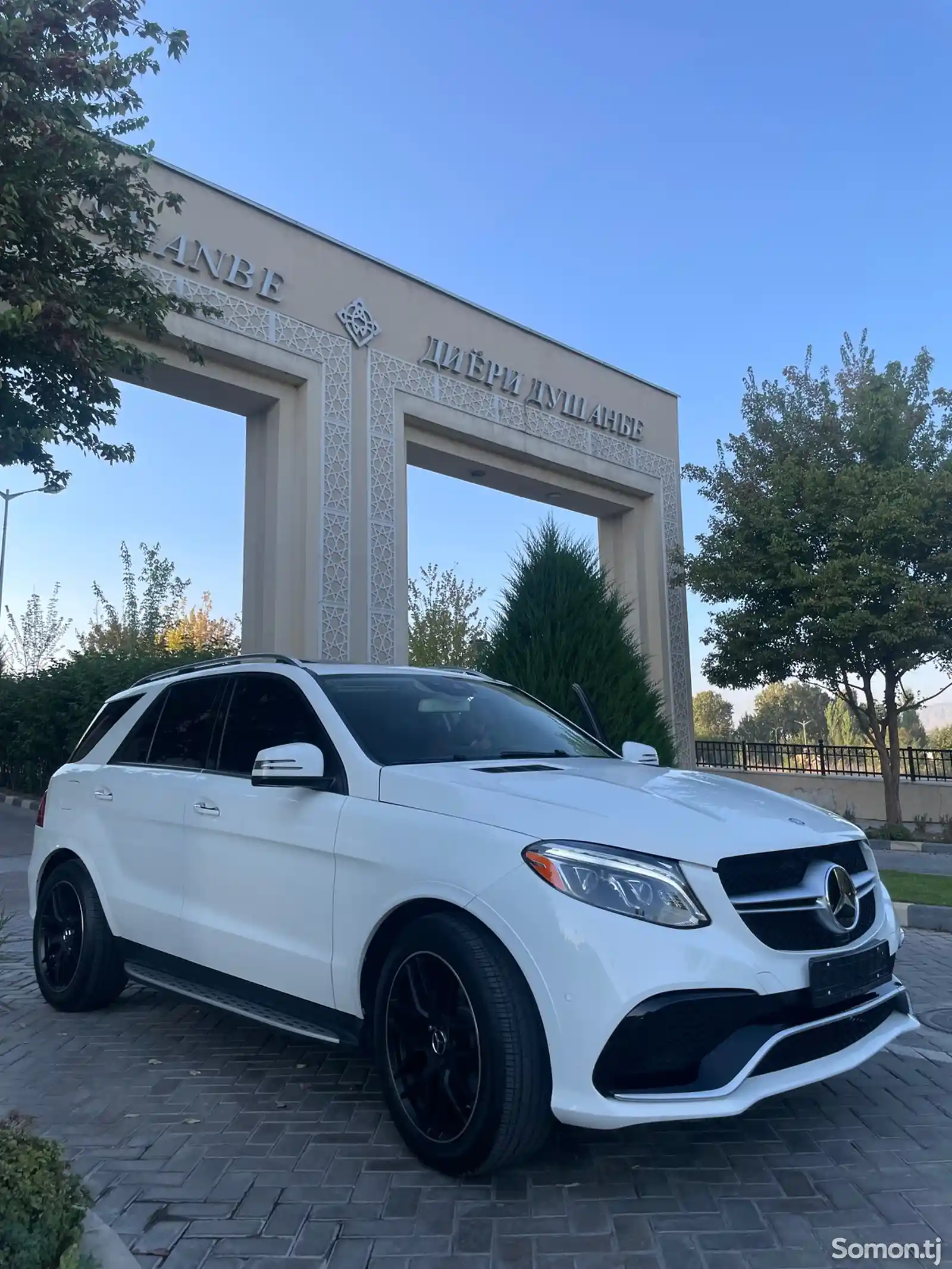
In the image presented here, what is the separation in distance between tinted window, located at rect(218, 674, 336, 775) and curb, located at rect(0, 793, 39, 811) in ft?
43.5

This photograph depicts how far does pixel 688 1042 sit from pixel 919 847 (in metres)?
13.7

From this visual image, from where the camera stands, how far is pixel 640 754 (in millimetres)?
4723

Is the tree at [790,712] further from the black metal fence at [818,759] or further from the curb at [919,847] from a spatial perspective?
the curb at [919,847]

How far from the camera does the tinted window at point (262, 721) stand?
3.95m

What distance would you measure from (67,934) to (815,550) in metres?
14.7

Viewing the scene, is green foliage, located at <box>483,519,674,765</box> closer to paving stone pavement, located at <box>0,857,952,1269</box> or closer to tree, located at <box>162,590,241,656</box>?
paving stone pavement, located at <box>0,857,952,1269</box>

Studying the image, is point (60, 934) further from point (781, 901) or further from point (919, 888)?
point (919, 888)

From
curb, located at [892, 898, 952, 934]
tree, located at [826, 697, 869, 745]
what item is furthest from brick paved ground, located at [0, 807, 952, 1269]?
tree, located at [826, 697, 869, 745]

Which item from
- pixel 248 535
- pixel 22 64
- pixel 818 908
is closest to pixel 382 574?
pixel 248 535

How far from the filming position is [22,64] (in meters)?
8.27

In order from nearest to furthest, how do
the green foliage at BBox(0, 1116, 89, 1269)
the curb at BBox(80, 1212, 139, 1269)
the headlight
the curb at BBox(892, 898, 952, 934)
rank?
the green foliage at BBox(0, 1116, 89, 1269) < the curb at BBox(80, 1212, 139, 1269) < the headlight < the curb at BBox(892, 898, 952, 934)

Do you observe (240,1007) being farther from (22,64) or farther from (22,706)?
(22,706)

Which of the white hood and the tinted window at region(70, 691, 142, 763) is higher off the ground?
the tinted window at region(70, 691, 142, 763)

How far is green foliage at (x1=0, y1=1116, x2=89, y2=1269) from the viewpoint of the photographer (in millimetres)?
2070
